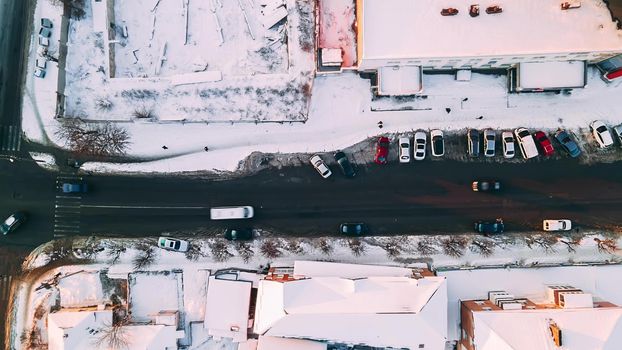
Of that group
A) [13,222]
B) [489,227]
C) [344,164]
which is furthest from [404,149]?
[13,222]

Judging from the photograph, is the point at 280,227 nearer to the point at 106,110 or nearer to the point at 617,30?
the point at 106,110

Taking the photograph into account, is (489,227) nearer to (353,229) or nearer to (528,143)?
(528,143)

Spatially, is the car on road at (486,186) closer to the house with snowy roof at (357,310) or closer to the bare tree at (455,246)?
the bare tree at (455,246)

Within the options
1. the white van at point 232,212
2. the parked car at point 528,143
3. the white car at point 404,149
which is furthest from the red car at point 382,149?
the white van at point 232,212

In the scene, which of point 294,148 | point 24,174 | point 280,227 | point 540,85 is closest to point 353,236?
point 280,227

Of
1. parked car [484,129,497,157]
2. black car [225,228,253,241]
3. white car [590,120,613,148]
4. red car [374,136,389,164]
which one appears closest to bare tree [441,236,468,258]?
parked car [484,129,497,157]
